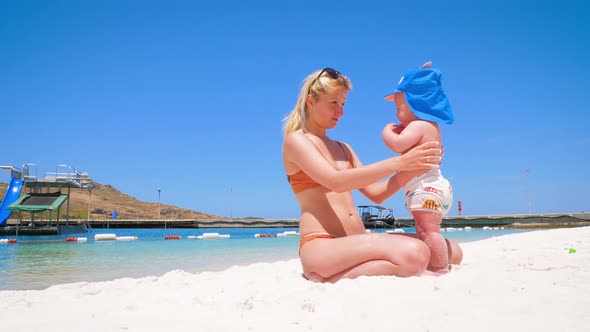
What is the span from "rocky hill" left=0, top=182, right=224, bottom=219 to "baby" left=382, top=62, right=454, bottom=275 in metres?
65.7

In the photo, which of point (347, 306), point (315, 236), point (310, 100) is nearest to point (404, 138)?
point (310, 100)

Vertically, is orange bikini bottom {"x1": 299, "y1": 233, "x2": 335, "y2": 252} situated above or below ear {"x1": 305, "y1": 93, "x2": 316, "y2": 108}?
below

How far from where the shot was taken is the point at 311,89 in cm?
375

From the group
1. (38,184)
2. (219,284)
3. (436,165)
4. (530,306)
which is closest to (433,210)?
(436,165)

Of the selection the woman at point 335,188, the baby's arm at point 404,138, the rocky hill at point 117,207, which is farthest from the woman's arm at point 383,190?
the rocky hill at point 117,207

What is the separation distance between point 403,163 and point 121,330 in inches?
83.1

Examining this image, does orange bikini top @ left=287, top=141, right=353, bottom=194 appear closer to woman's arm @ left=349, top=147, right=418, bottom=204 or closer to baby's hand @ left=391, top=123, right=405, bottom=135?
woman's arm @ left=349, top=147, right=418, bottom=204

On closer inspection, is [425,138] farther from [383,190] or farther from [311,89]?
[311,89]

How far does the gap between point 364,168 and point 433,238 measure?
2.52ft

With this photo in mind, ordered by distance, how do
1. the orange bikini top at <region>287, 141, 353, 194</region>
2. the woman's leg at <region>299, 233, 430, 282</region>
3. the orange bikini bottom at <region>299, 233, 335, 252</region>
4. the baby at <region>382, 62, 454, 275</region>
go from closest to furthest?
the woman's leg at <region>299, 233, 430, 282</region> < the baby at <region>382, 62, 454, 275</region> < the orange bikini bottom at <region>299, 233, 335, 252</region> < the orange bikini top at <region>287, 141, 353, 194</region>

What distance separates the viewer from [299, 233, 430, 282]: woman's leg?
3.10 m

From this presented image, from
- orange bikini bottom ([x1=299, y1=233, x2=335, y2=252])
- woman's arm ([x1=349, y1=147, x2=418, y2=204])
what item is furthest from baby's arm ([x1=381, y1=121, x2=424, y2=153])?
orange bikini bottom ([x1=299, y1=233, x2=335, y2=252])

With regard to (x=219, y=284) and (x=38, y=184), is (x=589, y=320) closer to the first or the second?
(x=219, y=284)

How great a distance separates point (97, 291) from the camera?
377cm
